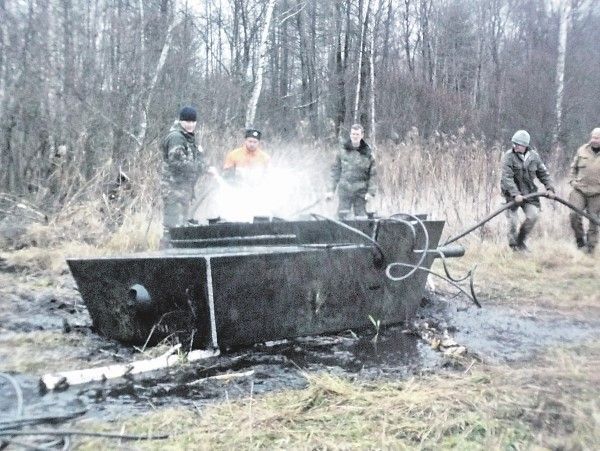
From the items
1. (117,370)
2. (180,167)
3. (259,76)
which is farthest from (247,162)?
(259,76)

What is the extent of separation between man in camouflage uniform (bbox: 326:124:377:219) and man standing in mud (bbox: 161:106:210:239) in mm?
1907

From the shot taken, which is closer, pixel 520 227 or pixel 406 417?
pixel 406 417

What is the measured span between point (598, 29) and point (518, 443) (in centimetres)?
3124

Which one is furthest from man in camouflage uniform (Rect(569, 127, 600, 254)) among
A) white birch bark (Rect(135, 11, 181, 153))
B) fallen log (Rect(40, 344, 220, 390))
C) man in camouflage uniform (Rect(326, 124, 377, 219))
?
fallen log (Rect(40, 344, 220, 390))

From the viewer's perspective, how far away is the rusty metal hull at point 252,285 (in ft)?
14.4

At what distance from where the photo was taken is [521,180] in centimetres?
936

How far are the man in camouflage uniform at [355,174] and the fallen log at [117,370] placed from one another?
4.76 metres

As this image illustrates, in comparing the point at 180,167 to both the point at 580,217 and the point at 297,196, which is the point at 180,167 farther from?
the point at 580,217

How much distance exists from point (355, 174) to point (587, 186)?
3355 mm

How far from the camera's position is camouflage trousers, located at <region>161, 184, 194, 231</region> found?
7.93 meters

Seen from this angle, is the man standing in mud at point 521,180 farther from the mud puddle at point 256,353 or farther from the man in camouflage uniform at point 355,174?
the mud puddle at point 256,353

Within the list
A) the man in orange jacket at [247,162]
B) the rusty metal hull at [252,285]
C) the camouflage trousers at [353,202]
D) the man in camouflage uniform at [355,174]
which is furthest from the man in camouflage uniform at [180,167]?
the rusty metal hull at [252,285]

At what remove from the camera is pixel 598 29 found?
98.0 ft

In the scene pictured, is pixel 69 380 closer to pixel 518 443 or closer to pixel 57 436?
pixel 57 436
